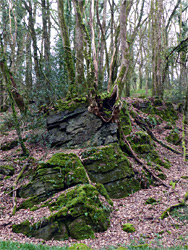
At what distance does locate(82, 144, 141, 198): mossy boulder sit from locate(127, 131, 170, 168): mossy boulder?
1574mm

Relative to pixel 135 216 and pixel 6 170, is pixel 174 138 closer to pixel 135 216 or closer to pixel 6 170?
pixel 135 216

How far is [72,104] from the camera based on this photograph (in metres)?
10.1

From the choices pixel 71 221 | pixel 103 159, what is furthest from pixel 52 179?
pixel 103 159

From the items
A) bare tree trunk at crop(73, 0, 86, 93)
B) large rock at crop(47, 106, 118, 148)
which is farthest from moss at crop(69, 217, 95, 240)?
bare tree trunk at crop(73, 0, 86, 93)

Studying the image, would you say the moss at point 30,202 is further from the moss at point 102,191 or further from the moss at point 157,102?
the moss at point 157,102

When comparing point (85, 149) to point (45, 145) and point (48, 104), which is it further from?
point (48, 104)

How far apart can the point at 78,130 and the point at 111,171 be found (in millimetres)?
2539

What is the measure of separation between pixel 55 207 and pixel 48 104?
21.6 ft

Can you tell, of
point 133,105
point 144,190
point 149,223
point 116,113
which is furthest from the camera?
point 133,105

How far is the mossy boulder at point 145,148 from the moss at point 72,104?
2890mm

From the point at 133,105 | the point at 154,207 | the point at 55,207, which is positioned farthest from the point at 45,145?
the point at 133,105

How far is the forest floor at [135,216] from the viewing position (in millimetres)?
5062

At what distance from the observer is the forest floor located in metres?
5.06

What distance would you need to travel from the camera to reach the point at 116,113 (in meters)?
9.20
